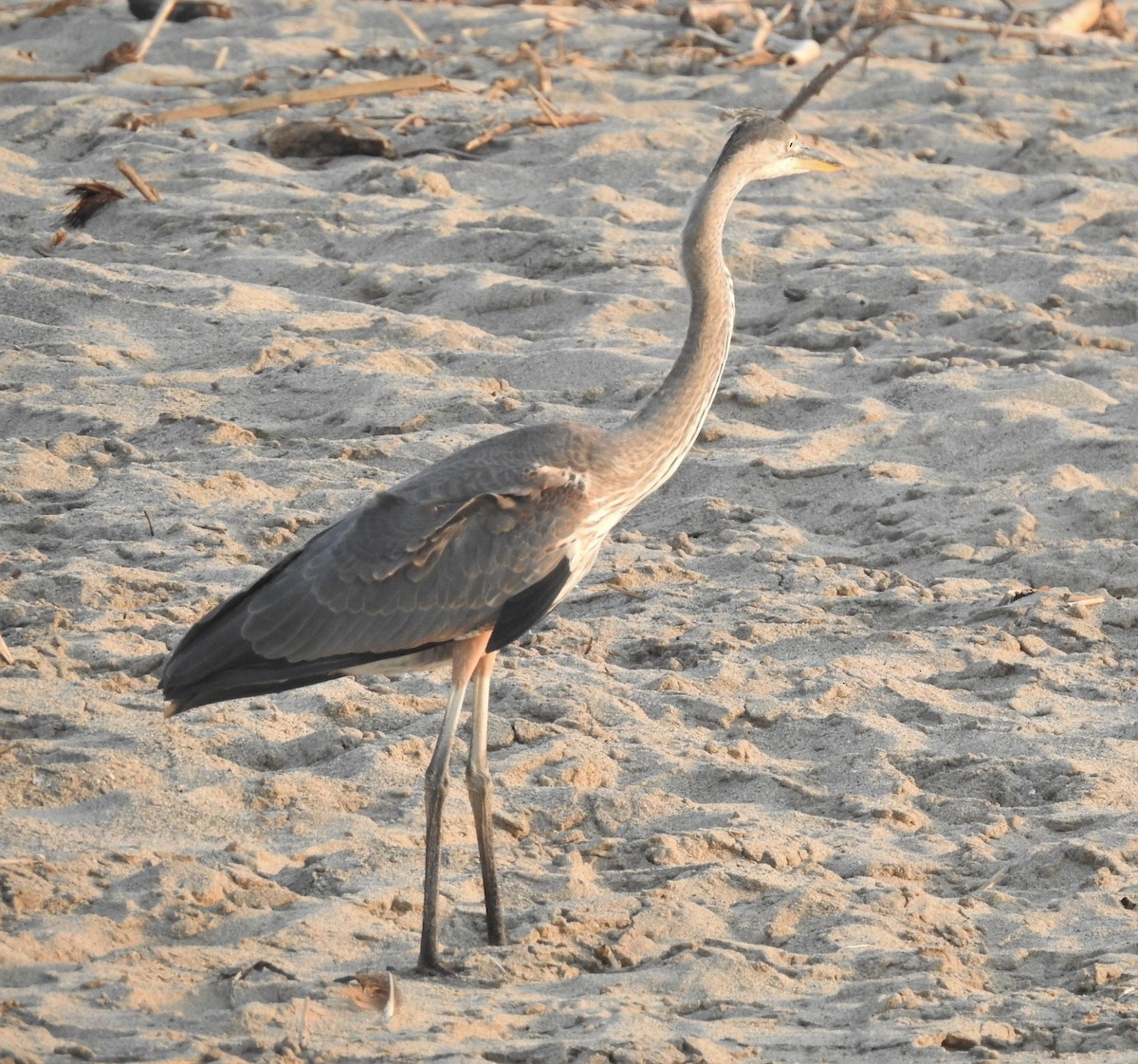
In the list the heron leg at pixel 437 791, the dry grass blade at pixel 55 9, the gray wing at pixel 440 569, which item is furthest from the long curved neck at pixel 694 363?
the dry grass blade at pixel 55 9

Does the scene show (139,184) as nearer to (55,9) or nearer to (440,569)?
(55,9)

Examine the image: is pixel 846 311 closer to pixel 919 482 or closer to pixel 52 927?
pixel 919 482

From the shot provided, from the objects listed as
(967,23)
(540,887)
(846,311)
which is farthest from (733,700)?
(967,23)

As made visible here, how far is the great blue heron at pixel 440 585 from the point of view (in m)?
4.82

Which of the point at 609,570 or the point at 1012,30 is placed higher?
the point at 1012,30

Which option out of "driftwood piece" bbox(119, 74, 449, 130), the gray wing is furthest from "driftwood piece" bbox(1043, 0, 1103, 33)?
the gray wing

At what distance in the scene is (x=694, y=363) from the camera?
5273 millimetres

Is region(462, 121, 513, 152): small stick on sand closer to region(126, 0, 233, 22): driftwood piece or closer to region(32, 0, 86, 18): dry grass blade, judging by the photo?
region(126, 0, 233, 22): driftwood piece

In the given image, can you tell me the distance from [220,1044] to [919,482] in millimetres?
4085

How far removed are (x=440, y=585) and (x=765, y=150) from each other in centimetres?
178

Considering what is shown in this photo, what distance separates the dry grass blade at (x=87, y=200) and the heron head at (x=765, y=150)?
175 inches

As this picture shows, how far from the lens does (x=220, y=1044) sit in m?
3.83

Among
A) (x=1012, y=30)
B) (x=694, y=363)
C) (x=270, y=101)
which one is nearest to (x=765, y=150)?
(x=694, y=363)

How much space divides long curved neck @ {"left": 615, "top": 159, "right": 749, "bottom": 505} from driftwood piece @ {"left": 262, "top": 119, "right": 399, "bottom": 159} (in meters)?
4.88
